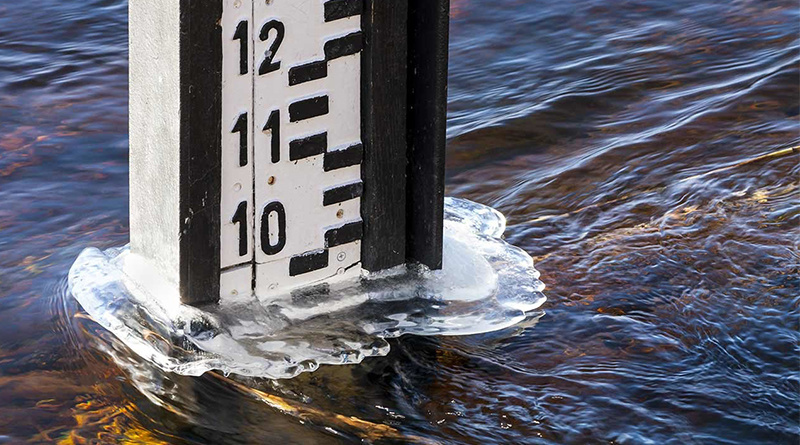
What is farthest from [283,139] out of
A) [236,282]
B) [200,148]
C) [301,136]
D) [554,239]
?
[554,239]

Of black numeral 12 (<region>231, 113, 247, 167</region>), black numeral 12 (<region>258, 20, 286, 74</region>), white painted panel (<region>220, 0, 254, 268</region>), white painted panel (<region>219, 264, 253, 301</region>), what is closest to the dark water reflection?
white painted panel (<region>219, 264, 253, 301</region>)

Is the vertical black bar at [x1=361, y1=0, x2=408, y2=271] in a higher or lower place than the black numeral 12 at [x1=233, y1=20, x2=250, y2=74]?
lower

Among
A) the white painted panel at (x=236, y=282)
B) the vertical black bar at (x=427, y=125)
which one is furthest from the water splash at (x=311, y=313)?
the vertical black bar at (x=427, y=125)

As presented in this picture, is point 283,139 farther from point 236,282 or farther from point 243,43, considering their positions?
point 236,282

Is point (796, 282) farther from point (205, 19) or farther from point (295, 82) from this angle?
point (205, 19)

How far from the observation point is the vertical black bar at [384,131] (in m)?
2.77

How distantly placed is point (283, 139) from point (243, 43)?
0.88 ft

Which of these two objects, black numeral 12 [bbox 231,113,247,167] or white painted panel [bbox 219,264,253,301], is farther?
white painted panel [bbox 219,264,253,301]

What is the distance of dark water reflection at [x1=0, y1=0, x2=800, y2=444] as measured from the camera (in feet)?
8.38

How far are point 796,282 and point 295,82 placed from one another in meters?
1.51

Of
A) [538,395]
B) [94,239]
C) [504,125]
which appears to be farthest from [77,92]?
[538,395]

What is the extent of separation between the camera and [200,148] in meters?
2.59

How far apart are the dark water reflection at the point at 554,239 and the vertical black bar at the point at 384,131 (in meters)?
0.29

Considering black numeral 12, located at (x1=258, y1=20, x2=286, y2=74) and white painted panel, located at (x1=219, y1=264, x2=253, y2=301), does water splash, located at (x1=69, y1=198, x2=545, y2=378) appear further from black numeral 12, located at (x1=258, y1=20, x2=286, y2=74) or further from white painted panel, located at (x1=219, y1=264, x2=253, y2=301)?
black numeral 12, located at (x1=258, y1=20, x2=286, y2=74)
